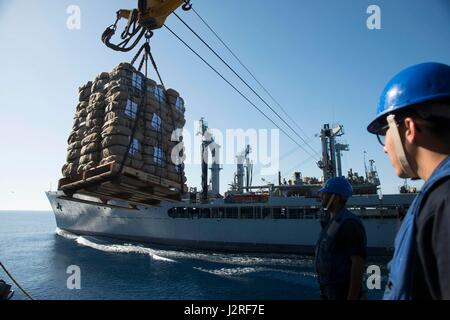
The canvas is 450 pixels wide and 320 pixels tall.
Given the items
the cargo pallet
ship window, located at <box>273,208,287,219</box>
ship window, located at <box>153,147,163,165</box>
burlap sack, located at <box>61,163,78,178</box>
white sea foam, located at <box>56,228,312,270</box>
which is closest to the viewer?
the cargo pallet

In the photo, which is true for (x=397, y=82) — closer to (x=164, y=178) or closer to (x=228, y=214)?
(x=164, y=178)

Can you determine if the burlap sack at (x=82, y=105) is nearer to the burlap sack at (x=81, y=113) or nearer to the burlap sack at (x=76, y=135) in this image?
the burlap sack at (x=81, y=113)

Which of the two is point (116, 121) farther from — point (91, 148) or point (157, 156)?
point (157, 156)

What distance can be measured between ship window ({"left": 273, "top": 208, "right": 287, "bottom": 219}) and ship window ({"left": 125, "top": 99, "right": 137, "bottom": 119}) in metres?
20.9

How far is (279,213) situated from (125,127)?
70.0 feet

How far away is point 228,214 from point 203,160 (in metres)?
10.0

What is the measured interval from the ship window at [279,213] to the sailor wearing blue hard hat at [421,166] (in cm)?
2513

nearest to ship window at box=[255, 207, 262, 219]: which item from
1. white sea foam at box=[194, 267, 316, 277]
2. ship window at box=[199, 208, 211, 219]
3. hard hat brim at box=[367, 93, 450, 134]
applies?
ship window at box=[199, 208, 211, 219]

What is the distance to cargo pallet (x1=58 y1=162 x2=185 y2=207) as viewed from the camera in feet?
19.5

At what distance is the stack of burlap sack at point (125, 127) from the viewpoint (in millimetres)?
6562

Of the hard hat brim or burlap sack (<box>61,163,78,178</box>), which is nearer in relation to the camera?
the hard hat brim

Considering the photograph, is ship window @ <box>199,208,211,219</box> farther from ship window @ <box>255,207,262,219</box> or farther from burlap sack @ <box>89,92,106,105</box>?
burlap sack @ <box>89,92,106,105</box>

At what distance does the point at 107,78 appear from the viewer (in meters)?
7.92

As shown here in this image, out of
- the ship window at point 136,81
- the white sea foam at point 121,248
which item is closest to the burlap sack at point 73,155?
the ship window at point 136,81
